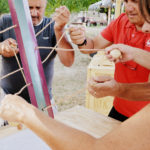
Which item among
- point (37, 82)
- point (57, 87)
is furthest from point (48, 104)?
point (57, 87)

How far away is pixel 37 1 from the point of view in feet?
3.07

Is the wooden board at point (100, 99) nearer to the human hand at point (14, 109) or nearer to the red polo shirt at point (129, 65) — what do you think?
the red polo shirt at point (129, 65)

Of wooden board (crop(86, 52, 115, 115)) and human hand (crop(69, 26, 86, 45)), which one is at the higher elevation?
human hand (crop(69, 26, 86, 45))

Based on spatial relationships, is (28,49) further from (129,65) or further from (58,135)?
(129,65)

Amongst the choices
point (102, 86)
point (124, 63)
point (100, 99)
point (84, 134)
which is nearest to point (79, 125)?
point (102, 86)

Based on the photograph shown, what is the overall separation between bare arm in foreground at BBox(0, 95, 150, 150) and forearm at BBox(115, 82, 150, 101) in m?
0.37

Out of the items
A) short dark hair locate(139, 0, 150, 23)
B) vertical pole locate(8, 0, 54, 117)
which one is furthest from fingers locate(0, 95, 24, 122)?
short dark hair locate(139, 0, 150, 23)

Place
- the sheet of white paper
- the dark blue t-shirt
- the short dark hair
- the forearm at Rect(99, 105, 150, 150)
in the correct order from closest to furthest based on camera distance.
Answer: the forearm at Rect(99, 105, 150, 150) < the short dark hair < the sheet of white paper < the dark blue t-shirt

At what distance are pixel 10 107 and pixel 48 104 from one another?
0.24 metres

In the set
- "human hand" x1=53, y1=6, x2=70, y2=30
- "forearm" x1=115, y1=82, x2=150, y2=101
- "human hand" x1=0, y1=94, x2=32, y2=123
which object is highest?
"human hand" x1=53, y1=6, x2=70, y2=30

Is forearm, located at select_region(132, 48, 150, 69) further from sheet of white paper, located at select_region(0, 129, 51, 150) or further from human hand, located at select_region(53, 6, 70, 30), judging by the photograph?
sheet of white paper, located at select_region(0, 129, 51, 150)

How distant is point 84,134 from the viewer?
0.40m

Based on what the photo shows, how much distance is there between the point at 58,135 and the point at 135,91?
1.56 ft

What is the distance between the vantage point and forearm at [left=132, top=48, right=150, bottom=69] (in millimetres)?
710
